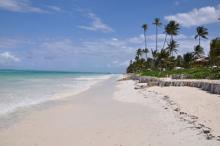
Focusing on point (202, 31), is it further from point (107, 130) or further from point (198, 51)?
point (107, 130)

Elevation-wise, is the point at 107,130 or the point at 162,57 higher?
the point at 162,57

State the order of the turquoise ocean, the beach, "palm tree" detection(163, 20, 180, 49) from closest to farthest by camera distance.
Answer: the beach
the turquoise ocean
"palm tree" detection(163, 20, 180, 49)

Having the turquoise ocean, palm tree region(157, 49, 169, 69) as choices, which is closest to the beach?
the turquoise ocean

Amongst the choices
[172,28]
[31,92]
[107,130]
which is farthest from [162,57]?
[107,130]

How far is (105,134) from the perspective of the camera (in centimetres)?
919

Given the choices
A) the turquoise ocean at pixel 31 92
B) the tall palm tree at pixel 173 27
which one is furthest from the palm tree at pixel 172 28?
the turquoise ocean at pixel 31 92

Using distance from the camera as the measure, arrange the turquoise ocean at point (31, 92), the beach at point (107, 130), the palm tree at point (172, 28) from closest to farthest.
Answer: the beach at point (107, 130) → the turquoise ocean at point (31, 92) → the palm tree at point (172, 28)

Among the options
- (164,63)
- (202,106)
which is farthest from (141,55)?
(202,106)

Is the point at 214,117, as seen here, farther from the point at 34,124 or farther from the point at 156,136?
the point at 34,124

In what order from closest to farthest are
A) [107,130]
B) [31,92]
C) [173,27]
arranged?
[107,130], [31,92], [173,27]

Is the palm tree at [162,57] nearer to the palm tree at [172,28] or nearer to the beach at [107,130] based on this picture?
the palm tree at [172,28]

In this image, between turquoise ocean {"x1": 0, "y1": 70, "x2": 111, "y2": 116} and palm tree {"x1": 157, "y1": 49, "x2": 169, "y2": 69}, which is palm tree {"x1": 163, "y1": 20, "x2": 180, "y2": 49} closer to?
palm tree {"x1": 157, "y1": 49, "x2": 169, "y2": 69}

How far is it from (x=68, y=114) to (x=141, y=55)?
11028 centimetres

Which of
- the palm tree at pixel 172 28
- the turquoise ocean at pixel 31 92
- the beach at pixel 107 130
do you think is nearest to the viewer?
the beach at pixel 107 130
